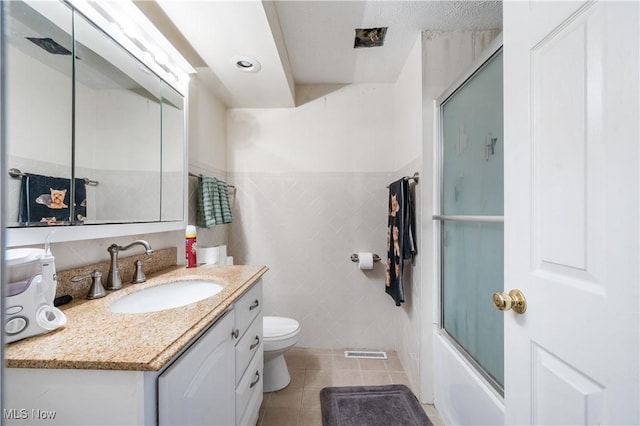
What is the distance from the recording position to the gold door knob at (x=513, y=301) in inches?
25.8

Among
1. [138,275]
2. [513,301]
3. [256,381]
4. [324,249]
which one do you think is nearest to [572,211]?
[513,301]

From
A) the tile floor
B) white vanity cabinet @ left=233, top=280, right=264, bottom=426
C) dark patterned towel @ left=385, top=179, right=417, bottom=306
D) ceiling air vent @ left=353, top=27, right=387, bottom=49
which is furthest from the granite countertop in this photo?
ceiling air vent @ left=353, top=27, right=387, bottom=49

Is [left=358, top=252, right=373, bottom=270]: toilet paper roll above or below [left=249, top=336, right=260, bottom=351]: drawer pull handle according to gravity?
above

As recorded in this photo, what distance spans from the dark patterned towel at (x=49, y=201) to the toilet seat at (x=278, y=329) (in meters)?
1.16

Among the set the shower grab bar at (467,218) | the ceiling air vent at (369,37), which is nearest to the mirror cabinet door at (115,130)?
the ceiling air vent at (369,37)

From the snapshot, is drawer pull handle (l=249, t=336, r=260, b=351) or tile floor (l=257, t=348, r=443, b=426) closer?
drawer pull handle (l=249, t=336, r=260, b=351)

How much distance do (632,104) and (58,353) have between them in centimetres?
122

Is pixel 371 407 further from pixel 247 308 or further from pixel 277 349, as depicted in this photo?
pixel 247 308

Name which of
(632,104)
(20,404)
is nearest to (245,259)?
(20,404)

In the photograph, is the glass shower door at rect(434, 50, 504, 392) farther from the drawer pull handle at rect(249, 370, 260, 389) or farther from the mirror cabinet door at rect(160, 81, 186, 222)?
the mirror cabinet door at rect(160, 81, 186, 222)

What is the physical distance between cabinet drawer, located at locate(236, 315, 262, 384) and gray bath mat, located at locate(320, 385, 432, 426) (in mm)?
607

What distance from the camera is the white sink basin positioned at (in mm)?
1016

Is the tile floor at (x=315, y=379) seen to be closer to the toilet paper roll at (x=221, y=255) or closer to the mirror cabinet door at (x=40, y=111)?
the toilet paper roll at (x=221, y=255)

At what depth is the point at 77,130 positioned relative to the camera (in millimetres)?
895
